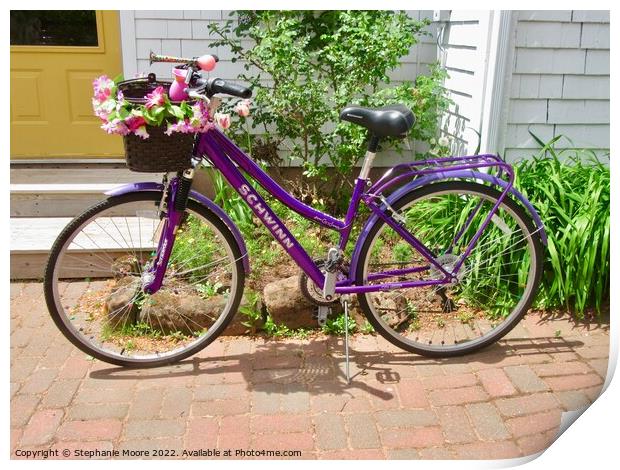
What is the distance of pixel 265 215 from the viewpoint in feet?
9.71

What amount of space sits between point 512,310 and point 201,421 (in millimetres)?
1848

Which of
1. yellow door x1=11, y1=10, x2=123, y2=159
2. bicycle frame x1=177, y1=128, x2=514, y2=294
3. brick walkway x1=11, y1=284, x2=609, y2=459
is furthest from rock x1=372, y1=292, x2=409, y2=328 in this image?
yellow door x1=11, y1=10, x2=123, y2=159

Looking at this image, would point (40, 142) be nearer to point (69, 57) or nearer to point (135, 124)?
point (69, 57)

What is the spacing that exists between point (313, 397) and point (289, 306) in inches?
24.5

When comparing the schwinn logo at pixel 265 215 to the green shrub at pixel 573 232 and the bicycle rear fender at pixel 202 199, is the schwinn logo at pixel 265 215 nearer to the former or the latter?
the bicycle rear fender at pixel 202 199

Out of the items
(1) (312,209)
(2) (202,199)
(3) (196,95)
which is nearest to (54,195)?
(2) (202,199)

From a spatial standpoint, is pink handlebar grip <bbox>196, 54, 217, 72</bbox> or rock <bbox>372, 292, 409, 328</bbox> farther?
rock <bbox>372, 292, 409, 328</bbox>

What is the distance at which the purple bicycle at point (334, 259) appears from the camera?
9.34 ft

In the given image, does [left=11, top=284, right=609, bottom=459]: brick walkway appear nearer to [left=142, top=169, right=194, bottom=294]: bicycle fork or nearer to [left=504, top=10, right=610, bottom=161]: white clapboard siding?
[left=142, top=169, right=194, bottom=294]: bicycle fork

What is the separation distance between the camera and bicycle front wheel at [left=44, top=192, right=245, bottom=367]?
9.46 ft

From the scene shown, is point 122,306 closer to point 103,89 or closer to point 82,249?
point 82,249

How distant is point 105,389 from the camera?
288 cm

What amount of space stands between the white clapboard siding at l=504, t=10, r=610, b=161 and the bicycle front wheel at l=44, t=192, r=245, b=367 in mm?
2183

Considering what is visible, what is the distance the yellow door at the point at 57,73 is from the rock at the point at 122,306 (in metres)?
2.24
